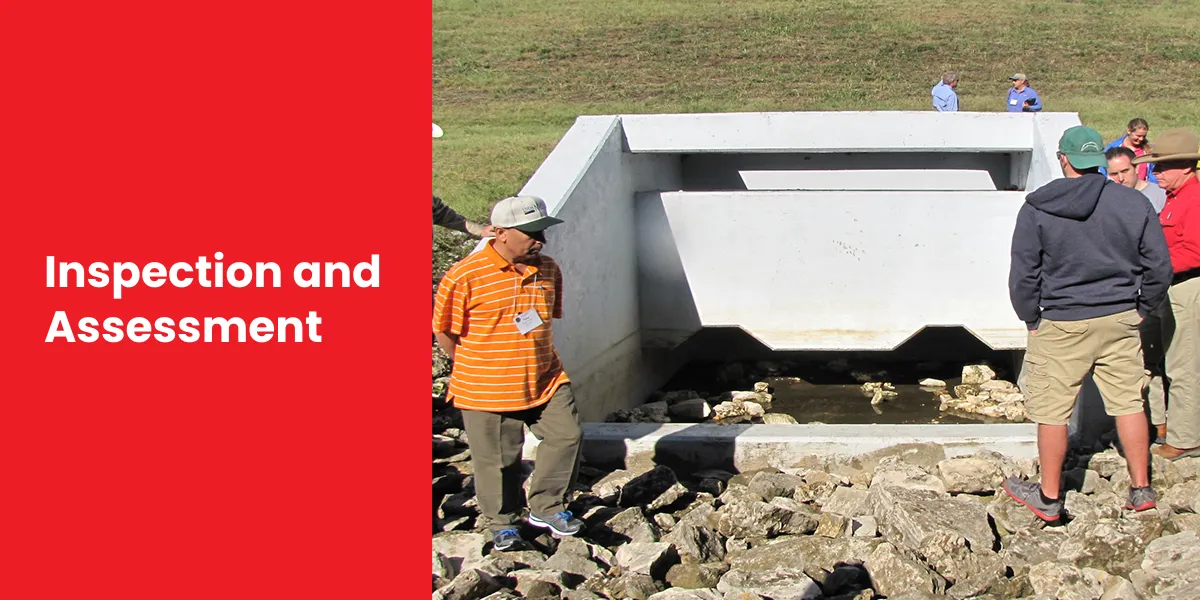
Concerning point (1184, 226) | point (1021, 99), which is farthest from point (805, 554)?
point (1021, 99)

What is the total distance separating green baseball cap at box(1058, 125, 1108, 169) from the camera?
16.3 feet

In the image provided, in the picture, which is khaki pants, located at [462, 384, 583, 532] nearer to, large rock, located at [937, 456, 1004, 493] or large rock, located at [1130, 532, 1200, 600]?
large rock, located at [937, 456, 1004, 493]

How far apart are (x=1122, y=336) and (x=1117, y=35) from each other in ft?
89.0

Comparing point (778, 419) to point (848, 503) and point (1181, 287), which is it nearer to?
point (848, 503)

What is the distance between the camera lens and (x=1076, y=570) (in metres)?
4.69

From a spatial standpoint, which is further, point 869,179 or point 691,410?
point 869,179

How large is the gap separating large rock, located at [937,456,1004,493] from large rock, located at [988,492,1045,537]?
31cm

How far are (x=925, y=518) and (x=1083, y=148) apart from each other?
1611mm

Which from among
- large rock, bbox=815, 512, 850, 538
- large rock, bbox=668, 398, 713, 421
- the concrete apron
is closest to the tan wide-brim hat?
the concrete apron

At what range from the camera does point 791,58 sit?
94.4ft

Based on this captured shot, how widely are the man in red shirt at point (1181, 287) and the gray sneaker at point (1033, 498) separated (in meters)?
0.78
